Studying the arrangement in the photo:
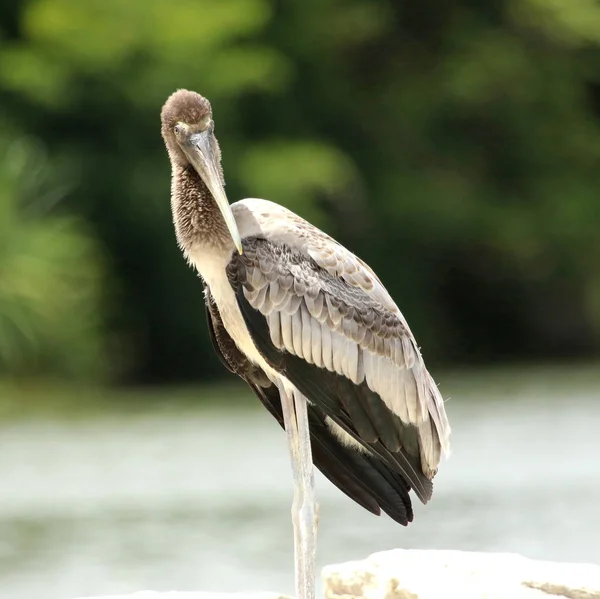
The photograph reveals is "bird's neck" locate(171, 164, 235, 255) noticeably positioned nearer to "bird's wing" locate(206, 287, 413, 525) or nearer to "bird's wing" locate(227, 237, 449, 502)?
"bird's wing" locate(227, 237, 449, 502)

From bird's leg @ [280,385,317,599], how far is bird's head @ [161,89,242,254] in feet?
2.19

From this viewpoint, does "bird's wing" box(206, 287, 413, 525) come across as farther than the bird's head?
Yes

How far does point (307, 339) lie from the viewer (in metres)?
5.14

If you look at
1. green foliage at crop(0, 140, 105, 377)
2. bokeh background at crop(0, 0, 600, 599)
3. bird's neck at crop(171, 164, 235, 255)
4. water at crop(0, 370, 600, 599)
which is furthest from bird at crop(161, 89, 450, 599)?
green foliage at crop(0, 140, 105, 377)

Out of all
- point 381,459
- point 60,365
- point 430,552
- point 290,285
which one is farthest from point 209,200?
point 60,365

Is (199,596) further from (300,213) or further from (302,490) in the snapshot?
(300,213)

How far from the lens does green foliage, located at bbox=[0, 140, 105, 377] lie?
14.5 m

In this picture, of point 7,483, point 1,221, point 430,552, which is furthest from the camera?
point 1,221

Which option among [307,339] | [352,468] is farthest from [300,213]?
[307,339]

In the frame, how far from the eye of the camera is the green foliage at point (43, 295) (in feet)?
47.7

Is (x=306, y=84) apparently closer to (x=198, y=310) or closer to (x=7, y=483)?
(x=198, y=310)

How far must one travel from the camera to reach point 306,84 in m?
18.4

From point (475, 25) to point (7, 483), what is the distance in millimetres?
9837

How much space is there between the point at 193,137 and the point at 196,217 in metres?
0.25
